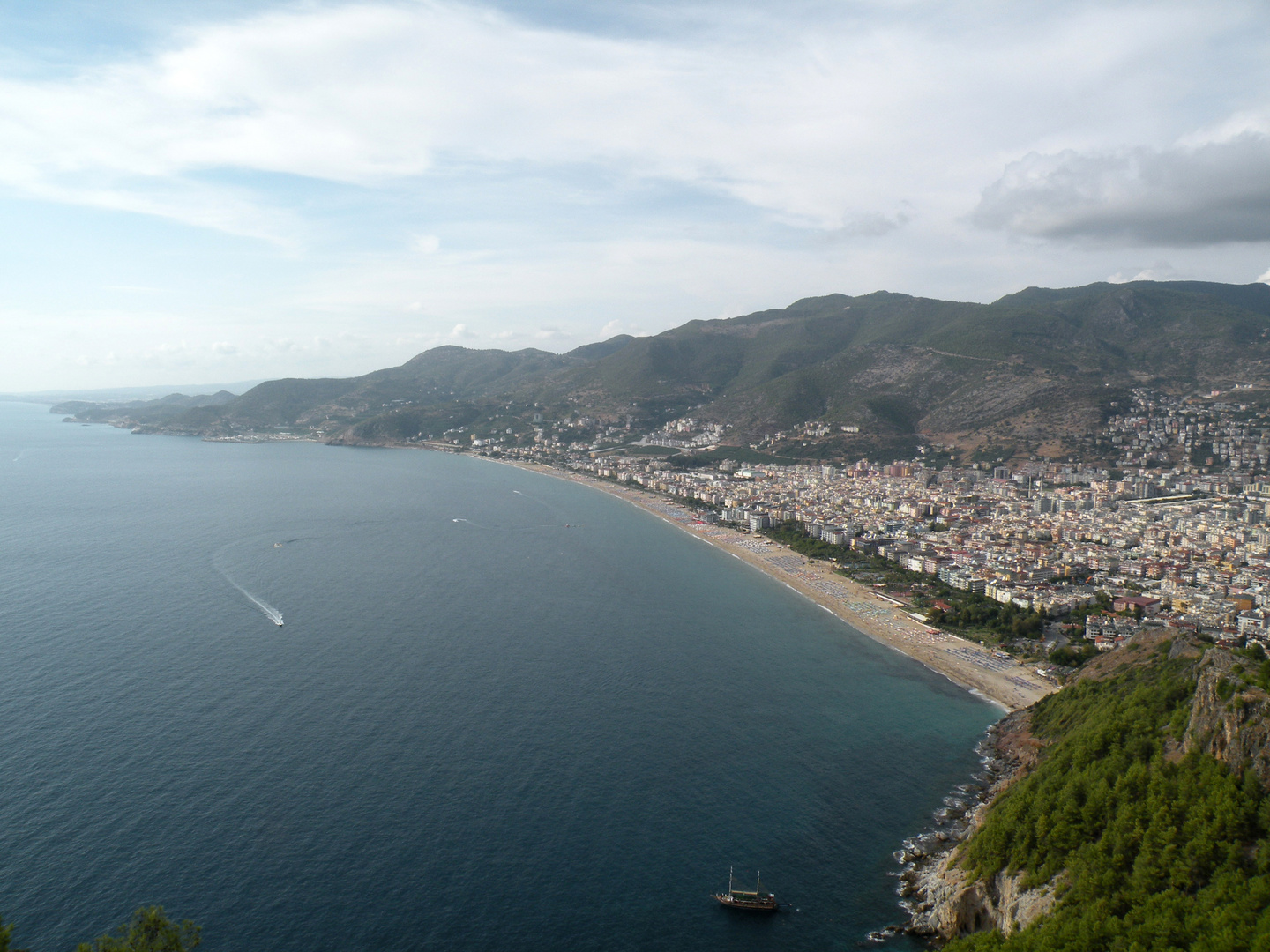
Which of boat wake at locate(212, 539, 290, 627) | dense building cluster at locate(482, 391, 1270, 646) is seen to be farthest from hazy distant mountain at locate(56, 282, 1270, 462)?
boat wake at locate(212, 539, 290, 627)

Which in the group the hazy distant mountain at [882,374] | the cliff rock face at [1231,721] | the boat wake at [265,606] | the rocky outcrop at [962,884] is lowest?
the rocky outcrop at [962,884]

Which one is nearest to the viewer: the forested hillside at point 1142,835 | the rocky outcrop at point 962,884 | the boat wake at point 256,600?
the forested hillside at point 1142,835

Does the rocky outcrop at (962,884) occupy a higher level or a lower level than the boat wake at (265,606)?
lower

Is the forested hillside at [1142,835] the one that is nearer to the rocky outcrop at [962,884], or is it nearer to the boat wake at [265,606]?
the rocky outcrop at [962,884]

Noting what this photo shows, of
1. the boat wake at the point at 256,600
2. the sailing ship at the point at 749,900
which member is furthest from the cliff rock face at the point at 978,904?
the boat wake at the point at 256,600

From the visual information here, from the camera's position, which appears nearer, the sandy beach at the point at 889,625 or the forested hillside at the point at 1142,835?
the forested hillside at the point at 1142,835

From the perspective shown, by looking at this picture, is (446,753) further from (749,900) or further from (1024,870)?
(1024,870)

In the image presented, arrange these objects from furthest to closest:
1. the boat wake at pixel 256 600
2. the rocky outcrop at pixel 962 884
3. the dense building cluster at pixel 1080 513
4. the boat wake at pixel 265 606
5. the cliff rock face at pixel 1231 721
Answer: the dense building cluster at pixel 1080 513, the boat wake at pixel 256 600, the boat wake at pixel 265 606, the rocky outcrop at pixel 962 884, the cliff rock face at pixel 1231 721

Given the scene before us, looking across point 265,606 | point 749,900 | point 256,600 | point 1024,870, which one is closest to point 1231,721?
point 1024,870
